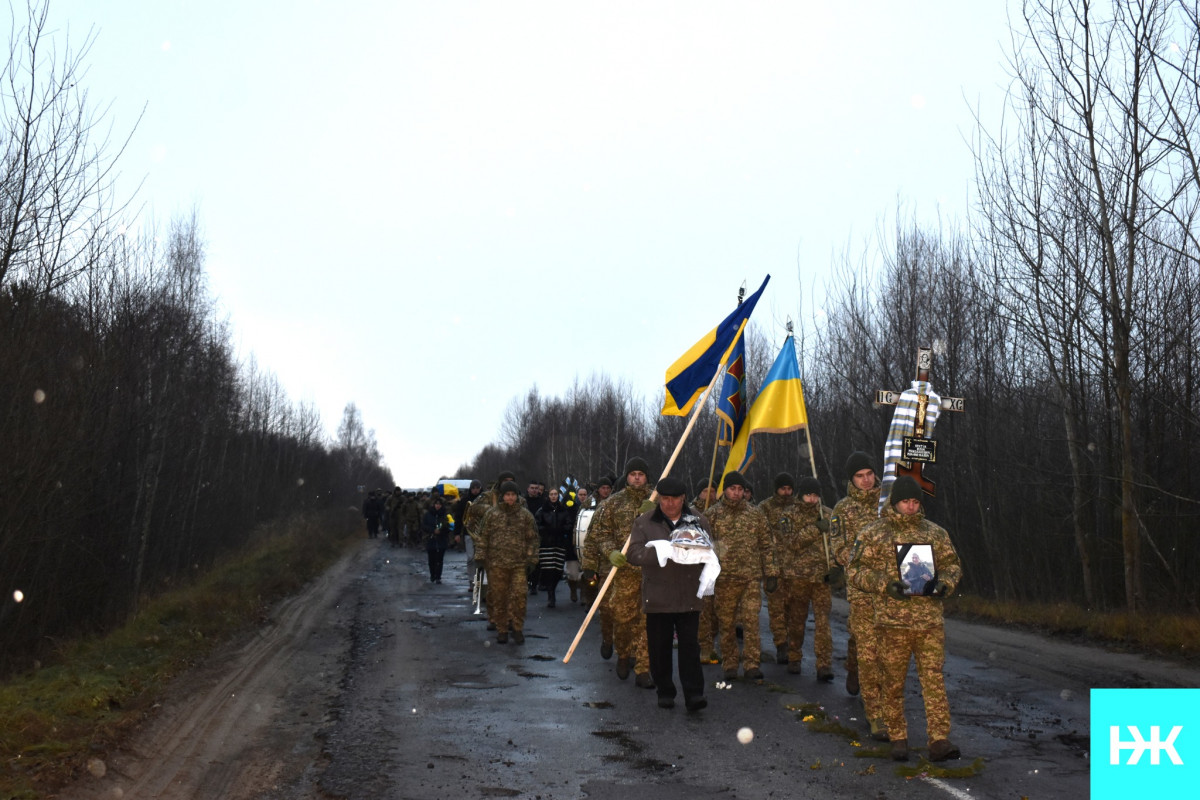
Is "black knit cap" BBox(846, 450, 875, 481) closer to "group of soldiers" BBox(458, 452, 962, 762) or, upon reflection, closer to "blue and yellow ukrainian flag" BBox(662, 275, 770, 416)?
"group of soldiers" BBox(458, 452, 962, 762)

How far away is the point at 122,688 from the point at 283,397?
46243 millimetres

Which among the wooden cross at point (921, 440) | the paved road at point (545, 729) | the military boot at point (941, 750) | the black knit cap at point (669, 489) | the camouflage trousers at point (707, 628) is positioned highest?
the wooden cross at point (921, 440)

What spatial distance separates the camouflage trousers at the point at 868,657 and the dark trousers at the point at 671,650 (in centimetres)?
146

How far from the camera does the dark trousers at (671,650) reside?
9.02 m

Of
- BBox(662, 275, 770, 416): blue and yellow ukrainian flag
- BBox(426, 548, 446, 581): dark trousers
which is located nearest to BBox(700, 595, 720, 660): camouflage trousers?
BBox(662, 275, 770, 416): blue and yellow ukrainian flag

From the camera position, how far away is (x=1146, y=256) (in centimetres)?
1664

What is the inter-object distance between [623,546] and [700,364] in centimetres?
303

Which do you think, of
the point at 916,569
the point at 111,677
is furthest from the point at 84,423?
the point at 916,569

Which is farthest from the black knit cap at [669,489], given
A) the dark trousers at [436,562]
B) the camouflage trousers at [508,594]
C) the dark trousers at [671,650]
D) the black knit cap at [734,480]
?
the dark trousers at [436,562]

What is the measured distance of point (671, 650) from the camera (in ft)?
30.5

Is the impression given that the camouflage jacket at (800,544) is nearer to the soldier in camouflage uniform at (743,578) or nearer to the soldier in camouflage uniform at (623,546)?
the soldier in camouflage uniform at (743,578)

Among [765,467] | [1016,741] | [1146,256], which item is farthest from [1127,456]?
[765,467]

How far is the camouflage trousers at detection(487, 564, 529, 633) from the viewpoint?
13.9 metres

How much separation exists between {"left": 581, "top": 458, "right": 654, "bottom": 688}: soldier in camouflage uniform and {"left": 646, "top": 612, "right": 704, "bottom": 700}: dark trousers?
146 cm
